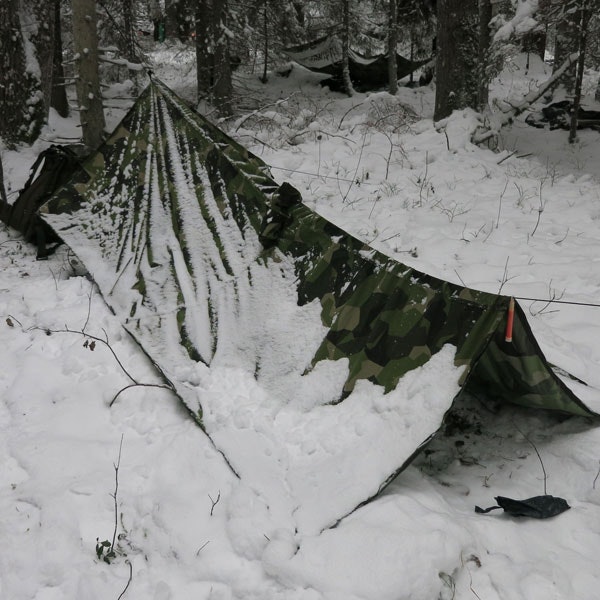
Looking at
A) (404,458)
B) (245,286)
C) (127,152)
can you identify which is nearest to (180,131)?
(127,152)

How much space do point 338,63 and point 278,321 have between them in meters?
13.5

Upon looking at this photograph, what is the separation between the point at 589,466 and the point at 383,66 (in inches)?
570

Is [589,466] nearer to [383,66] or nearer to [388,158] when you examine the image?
[388,158]

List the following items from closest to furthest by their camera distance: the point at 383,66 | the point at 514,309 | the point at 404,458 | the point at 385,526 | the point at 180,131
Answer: the point at 385,526
the point at 404,458
the point at 514,309
the point at 180,131
the point at 383,66

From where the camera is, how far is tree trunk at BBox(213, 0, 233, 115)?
9.79 metres

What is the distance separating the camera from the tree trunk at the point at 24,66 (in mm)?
6758

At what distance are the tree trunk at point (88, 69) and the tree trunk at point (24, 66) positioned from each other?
1.41 meters

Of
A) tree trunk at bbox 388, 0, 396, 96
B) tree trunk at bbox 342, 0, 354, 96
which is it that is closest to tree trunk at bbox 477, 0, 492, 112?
tree trunk at bbox 388, 0, 396, 96

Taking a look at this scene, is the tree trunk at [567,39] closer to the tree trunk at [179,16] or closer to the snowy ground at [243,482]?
the snowy ground at [243,482]

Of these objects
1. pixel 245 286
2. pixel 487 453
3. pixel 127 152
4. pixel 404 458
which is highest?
pixel 127 152

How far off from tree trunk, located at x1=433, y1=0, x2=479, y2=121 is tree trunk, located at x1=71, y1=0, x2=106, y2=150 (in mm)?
4786

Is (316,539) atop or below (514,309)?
below

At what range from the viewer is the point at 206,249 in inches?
152

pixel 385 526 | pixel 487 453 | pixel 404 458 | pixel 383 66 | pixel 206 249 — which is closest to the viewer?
pixel 385 526
